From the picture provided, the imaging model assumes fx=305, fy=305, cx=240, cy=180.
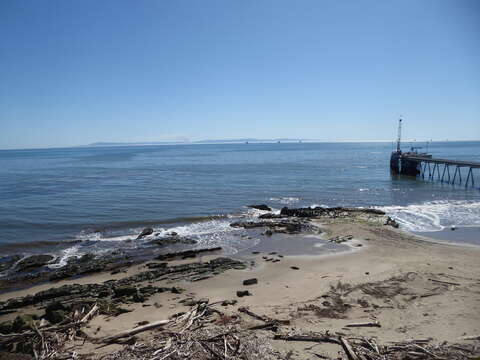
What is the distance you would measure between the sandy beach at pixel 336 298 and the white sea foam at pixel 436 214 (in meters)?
5.86

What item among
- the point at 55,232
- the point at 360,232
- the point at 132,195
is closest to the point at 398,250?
the point at 360,232

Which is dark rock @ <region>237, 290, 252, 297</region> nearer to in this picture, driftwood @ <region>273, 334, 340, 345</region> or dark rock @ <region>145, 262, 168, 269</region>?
driftwood @ <region>273, 334, 340, 345</region>

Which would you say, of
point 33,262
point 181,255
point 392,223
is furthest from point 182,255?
point 392,223

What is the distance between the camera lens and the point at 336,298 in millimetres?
11156

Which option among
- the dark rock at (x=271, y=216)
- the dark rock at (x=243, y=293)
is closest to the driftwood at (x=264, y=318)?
the dark rock at (x=243, y=293)

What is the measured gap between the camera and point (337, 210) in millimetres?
27844

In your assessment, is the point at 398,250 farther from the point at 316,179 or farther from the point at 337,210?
the point at 316,179

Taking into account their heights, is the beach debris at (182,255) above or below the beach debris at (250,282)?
below

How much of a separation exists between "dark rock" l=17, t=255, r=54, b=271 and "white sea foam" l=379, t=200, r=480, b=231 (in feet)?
79.5

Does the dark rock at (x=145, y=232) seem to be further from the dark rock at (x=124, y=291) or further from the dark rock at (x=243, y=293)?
the dark rock at (x=243, y=293)

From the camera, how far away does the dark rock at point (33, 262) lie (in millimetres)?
16789

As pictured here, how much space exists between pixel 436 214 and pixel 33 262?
100 feet

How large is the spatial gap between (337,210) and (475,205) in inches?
596

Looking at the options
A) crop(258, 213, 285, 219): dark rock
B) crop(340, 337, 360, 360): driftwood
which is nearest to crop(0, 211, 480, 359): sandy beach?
crop(340, 337, 360, 360): driftwood
